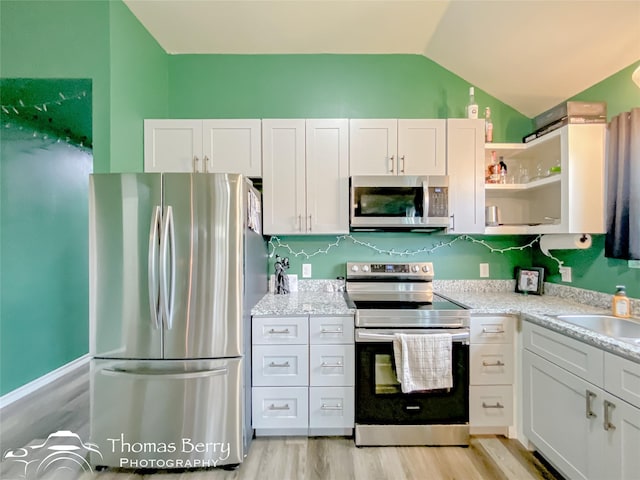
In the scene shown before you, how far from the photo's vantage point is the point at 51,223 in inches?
106

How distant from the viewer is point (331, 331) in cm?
187

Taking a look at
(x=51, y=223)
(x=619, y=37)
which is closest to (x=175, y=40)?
(x=51, y=223)

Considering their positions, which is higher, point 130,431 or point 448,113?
point 448,113

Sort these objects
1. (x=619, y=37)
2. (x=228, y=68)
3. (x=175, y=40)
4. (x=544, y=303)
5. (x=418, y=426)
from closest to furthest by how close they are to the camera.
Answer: (x=619, y=37) → (x=418, y=426) → (x=544, y=303) → (x=175, y=40) → (x=228, y=68)

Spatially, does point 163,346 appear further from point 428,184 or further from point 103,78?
point 428,184

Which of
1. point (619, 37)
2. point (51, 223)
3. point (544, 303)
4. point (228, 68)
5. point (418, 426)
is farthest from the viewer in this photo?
→ point (51, 223)

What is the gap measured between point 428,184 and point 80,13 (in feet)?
8.52

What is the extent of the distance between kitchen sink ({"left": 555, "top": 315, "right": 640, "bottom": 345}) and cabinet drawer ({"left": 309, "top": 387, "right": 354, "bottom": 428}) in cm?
140

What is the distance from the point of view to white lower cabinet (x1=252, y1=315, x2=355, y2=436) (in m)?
1.86

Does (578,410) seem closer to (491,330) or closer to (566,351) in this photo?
(566,351)

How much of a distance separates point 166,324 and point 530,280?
2.74 metres

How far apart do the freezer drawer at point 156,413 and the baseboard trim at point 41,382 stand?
4.88 feet

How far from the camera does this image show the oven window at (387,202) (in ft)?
7.04

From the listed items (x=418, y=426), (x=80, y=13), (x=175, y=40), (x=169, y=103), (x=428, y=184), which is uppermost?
(x=175, y=40)
